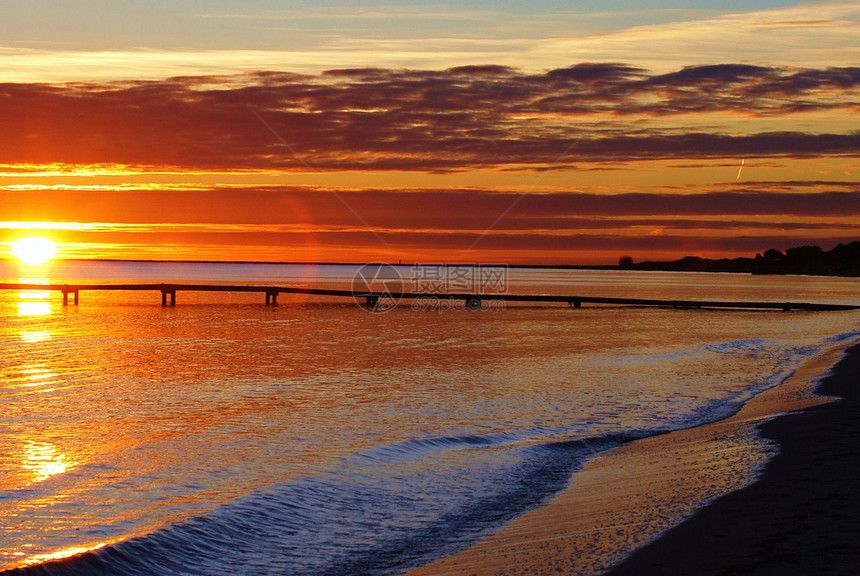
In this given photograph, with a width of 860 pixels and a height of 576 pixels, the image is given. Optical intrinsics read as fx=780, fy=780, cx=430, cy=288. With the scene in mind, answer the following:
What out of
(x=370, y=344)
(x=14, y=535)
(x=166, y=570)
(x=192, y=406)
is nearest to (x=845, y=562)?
(x=166, y=570)

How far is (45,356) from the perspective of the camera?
28438 mm

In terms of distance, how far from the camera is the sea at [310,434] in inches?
333

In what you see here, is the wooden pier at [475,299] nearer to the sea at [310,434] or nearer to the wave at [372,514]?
the sea at [310,434]

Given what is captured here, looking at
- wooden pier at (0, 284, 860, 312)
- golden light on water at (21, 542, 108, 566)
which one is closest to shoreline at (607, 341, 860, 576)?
golden light on water at (21, 542, 108, 566)

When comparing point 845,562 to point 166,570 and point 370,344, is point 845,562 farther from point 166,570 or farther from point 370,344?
point 370,344

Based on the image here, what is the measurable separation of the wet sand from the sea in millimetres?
524

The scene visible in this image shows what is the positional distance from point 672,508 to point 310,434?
7.90 metres

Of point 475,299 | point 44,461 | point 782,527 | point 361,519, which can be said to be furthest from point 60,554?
point 475,299

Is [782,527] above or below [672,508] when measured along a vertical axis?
above

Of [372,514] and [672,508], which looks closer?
[672,508]

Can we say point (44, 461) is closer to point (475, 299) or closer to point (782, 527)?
point (782, 527)

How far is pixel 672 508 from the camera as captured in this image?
8734 mm

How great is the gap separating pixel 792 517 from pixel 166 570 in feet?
20.3

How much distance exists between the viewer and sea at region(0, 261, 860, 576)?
8469mm
